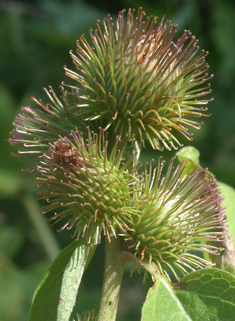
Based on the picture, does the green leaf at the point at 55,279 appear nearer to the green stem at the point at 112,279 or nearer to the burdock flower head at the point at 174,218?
the green stem at the point at 112,279

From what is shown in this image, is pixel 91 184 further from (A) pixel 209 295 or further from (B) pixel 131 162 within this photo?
(A) pixel 209 295

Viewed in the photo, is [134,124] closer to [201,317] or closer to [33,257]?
[201,317]

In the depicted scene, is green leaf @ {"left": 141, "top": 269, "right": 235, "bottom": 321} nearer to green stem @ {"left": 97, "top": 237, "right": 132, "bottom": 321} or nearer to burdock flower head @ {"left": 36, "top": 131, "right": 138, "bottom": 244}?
green stem @ {"left": 97, "top": 237, "right": 132, "bottom": 321}

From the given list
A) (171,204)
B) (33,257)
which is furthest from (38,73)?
(171,204)

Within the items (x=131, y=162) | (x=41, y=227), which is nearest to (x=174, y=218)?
(x=131, y=162)

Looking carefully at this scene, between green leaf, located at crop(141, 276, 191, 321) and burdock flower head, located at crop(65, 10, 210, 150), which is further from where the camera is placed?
burdock flower head, located at crop(65, 10, 210, 150)

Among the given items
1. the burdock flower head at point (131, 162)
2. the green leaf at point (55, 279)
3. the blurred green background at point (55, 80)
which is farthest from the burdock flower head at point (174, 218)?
the blurred green background at point (55, 80)

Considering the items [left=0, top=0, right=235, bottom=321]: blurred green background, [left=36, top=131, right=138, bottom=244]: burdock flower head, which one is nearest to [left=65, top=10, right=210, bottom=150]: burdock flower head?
[left=36, top=131, right=138, bottom=244]: burdock flower head
